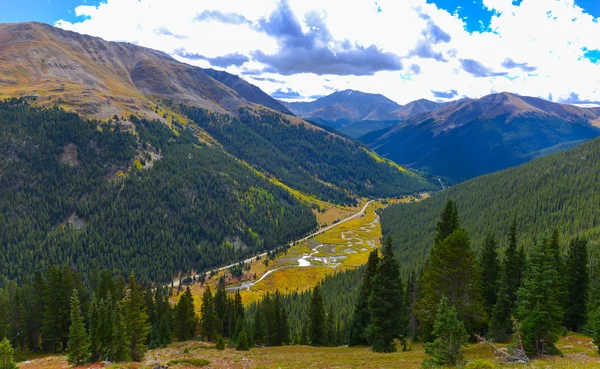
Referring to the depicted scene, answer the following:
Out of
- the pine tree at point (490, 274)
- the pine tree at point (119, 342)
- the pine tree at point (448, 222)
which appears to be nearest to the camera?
the pine tree at point (119, 342)

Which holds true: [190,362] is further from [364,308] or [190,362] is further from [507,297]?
[507,297]

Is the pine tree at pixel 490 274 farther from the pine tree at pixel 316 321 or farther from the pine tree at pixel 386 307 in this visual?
the pine tree at pixel 316 321

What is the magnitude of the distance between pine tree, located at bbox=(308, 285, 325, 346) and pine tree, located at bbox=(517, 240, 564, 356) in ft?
166

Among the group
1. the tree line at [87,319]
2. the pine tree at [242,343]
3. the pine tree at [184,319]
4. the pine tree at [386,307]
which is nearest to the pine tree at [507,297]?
the pine tree at [386,307]

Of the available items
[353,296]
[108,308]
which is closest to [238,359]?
[108,308]

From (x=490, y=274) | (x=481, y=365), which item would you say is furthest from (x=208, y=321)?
(x=481, y=365)

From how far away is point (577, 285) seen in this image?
61969 mm

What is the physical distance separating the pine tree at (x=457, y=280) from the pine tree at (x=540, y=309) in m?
8.61

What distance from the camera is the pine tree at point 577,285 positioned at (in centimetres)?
6041

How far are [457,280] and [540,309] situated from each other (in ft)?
38.4

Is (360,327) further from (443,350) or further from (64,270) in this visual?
(64,270)

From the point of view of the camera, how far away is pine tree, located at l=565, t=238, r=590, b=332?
6041 cm

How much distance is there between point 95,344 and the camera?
61344 millimetres

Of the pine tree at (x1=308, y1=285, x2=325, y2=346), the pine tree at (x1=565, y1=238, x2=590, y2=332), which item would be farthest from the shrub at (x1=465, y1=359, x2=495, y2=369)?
the pine tree at (x1=308, y1=285, x2=325, y2=346)
